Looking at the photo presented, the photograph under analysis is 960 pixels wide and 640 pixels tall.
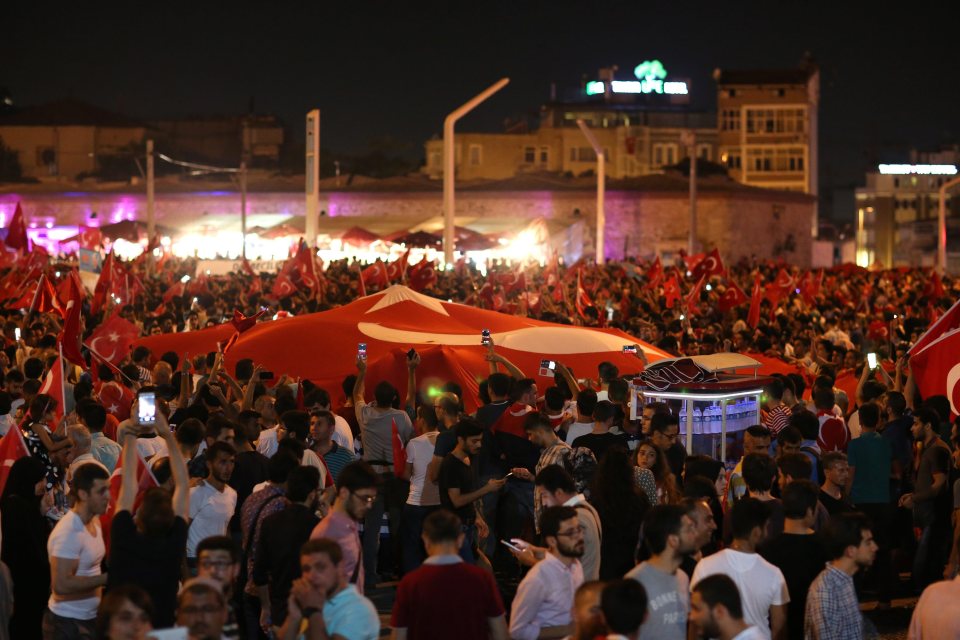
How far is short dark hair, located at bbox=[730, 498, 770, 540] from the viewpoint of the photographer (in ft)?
22.1

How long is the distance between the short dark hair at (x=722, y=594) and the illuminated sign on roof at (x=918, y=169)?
397ft

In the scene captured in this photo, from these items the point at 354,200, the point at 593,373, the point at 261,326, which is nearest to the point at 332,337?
the point at 261,326

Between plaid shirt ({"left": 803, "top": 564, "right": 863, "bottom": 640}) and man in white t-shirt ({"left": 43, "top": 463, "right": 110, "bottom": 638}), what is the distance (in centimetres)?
319

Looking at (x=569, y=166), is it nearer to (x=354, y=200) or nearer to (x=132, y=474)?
(x=354, y=200)

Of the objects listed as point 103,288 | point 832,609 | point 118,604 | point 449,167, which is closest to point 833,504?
point 832,609

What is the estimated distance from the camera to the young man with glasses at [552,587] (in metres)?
6.44

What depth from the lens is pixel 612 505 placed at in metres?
7.96

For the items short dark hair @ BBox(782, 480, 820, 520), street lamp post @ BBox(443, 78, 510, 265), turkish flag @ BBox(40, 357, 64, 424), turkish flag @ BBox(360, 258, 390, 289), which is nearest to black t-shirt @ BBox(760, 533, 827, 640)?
short dark hair @ BBox(782, 480, 820, 520)

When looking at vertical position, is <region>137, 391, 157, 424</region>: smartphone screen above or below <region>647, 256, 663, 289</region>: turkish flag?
below

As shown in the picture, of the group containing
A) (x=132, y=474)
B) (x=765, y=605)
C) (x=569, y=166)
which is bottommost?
(x=765, y=605)

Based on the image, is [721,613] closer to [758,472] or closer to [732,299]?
[758,472]

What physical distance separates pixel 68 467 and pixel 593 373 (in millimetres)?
7865

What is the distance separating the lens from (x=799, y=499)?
23.4 feet

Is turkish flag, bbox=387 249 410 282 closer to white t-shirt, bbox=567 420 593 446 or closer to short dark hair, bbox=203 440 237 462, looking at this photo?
white t-shirt, bbox=567 420 593 446
